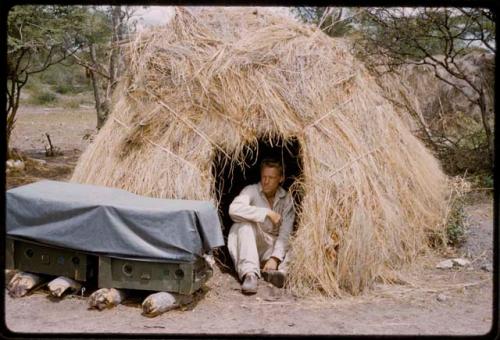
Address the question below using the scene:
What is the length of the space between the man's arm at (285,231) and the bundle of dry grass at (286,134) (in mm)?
241

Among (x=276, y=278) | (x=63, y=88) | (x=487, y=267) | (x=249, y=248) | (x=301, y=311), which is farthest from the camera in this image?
(x=63, y=88)

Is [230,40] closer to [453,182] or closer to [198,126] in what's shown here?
[198,126]

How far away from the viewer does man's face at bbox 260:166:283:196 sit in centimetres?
595

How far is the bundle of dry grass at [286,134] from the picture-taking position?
5.44 metres

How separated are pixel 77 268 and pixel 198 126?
1.87 meters

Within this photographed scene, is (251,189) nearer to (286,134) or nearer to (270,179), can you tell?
(270,179)

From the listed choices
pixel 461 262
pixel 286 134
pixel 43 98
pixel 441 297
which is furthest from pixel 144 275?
pixel 43 98

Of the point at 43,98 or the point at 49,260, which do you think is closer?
the point at 49,260

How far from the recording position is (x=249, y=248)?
5582 millimetres

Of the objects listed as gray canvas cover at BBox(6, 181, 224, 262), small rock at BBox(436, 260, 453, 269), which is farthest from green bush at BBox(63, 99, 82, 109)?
small rock at BBox(436, 260, 453, 269)

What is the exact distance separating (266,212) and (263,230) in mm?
330

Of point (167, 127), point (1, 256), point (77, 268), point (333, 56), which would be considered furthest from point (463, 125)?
point (1, 256)

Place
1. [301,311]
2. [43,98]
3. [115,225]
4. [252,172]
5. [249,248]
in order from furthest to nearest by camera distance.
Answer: [43,98] < [252,172] < [249,248] < [301,311] < [115,225]

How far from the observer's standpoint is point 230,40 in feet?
21.2
